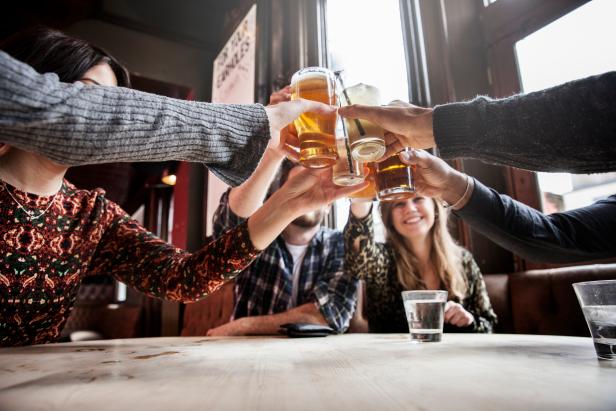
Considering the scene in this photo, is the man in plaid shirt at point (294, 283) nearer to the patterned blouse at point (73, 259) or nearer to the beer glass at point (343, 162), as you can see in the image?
the patterned blouse at point (73, 259)

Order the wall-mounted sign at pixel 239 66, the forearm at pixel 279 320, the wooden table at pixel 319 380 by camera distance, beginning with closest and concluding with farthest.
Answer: the wooden table at pixel 319 380 → the forearm at pixel 279 320 → the wall-mounted sign at pixel 239 66

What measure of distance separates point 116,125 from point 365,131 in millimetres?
580

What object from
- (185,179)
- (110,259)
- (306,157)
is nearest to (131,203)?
(185,179)

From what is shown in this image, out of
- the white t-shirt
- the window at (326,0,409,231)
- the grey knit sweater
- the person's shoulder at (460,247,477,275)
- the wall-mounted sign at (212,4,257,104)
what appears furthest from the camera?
the wall-mounted sign at (212,4,257,104)

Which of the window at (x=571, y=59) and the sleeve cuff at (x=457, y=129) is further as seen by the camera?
the window at (x=571, y=59)

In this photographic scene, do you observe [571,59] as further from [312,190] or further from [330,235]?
[312,190]

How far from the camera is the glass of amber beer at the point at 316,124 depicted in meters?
1.00

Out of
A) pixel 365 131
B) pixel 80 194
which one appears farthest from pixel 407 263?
pixel 80 194

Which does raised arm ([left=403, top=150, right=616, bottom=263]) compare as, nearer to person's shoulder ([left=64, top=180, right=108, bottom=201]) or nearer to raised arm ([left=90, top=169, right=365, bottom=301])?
raised arm ([left=90, top=169, right=365, bottom=301])

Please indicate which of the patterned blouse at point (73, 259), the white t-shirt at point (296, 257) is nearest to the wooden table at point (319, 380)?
the patterned blouse at point (73, 259)

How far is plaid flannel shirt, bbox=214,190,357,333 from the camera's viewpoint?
1880 millimetres

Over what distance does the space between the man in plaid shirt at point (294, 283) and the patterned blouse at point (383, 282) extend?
0.13 meters

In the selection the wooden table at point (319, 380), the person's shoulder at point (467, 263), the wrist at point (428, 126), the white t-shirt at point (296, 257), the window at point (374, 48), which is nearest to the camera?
the wooden table at point (319, 380)

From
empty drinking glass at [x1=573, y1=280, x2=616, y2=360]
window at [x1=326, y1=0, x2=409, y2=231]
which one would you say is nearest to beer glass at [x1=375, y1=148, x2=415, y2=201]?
empty drinking glass at [x1=573, y1=280, x2=616, y2=360]
